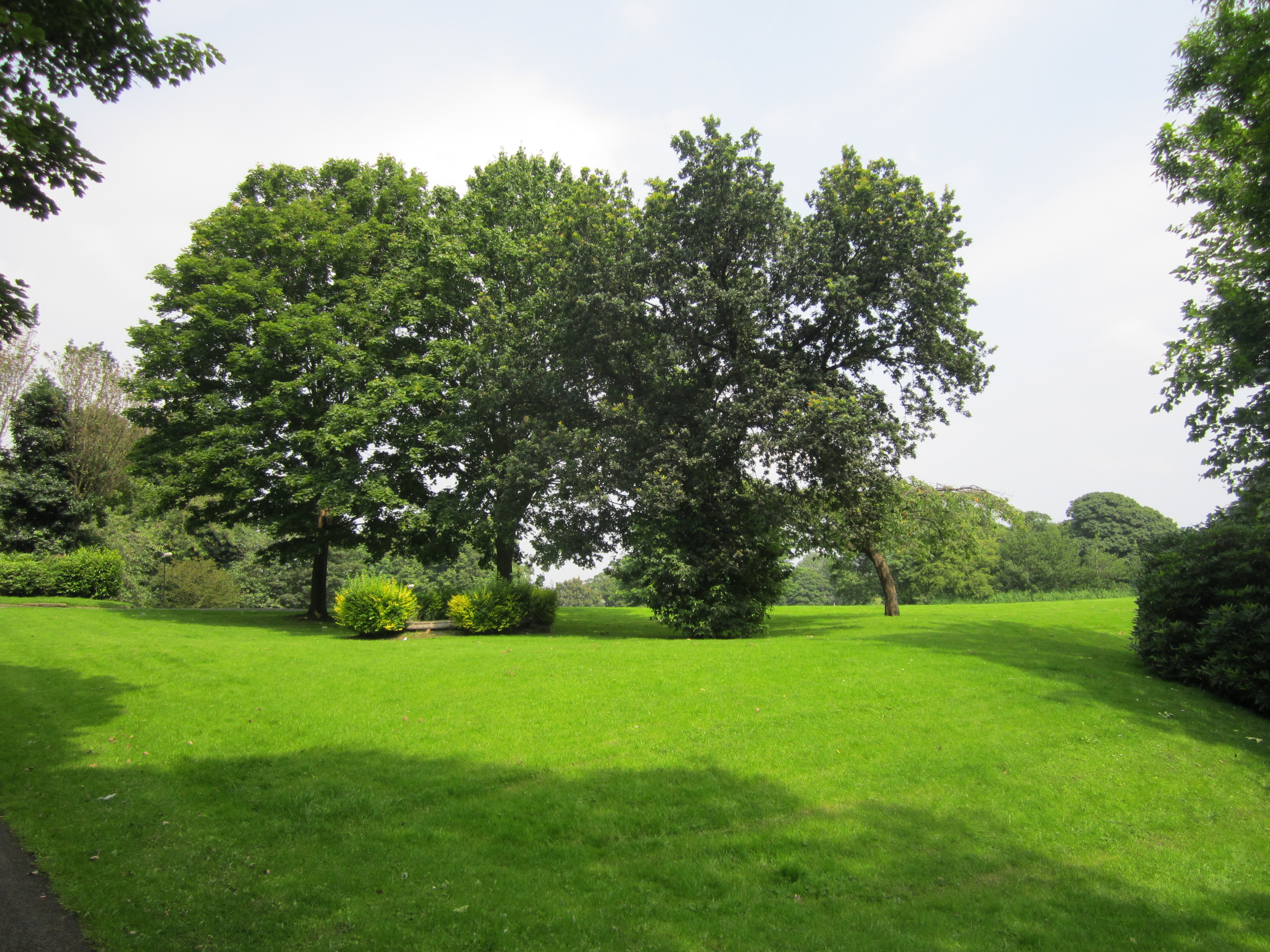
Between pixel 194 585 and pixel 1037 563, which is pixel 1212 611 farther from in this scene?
pixel 1037 563

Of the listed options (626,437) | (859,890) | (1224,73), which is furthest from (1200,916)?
(1224,73)

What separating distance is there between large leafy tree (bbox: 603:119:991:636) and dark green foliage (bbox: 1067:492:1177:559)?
69.4m

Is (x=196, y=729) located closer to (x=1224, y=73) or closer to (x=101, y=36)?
(x=101, y=36)

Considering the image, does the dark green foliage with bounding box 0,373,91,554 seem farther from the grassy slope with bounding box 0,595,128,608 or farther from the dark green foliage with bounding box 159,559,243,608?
the grassy slope with bounding box 0,595,128,608

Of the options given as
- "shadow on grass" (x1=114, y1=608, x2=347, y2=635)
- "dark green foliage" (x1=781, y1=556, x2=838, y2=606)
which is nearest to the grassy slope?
"shadow on grass" (x1=114, y1=608, x2=347, y2=635)

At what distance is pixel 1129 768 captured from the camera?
9469 millimetres

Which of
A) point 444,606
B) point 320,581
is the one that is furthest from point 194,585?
point 444,606

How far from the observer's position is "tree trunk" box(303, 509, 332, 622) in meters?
27.5

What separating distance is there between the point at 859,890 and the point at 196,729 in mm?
9564

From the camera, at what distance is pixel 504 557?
2848cm

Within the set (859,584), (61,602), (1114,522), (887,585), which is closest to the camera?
(887,585)

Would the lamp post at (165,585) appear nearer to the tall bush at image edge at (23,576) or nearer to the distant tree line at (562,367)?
the tall bush at image edge at (23,576)

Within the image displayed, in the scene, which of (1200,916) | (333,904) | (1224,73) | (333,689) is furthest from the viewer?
(1224,73)

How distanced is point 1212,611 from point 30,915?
18932 millimetres
